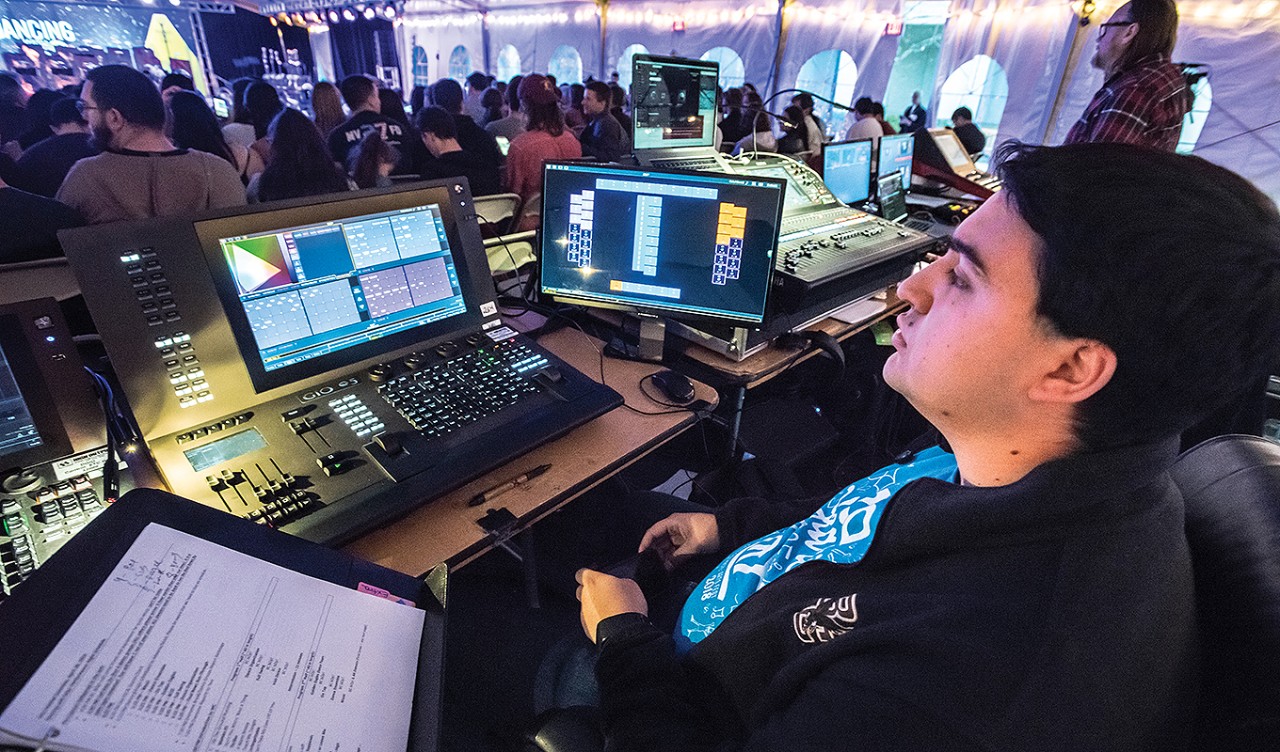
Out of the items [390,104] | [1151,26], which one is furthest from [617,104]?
[1151,26]

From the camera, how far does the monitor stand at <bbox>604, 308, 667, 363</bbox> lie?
1.62 metres

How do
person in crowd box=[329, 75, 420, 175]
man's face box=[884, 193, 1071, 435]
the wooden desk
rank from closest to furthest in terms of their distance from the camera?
man's face box=[884, 193, 1071, 435], the wooden desk, person in crowd box=[329, 75, 420, 175]

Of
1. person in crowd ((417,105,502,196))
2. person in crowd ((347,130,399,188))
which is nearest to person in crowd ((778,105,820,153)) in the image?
person in crowd ((417,105,502,196))

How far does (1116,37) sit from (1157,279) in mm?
2933

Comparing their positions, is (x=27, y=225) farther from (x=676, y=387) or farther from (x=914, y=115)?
(x=914, y=115)

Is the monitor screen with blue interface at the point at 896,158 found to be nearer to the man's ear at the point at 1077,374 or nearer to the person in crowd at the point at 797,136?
the person in crowd at the point at 797,136

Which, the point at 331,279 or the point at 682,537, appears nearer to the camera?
the point at 331,279

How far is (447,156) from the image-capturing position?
12.0 feet

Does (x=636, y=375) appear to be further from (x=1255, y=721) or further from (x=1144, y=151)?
(x=1255, y=721)

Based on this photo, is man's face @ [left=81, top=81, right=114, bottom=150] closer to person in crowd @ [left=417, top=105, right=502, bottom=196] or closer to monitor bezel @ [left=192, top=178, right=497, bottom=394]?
person in crowd @ [left=417, top=105, right=502, bottom=196]

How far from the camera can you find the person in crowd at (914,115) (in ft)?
21.2

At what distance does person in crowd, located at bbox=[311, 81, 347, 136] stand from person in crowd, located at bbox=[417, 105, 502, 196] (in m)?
1.11

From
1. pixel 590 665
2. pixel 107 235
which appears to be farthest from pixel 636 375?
pixel 107 235

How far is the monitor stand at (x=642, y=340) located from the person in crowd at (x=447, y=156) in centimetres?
236
